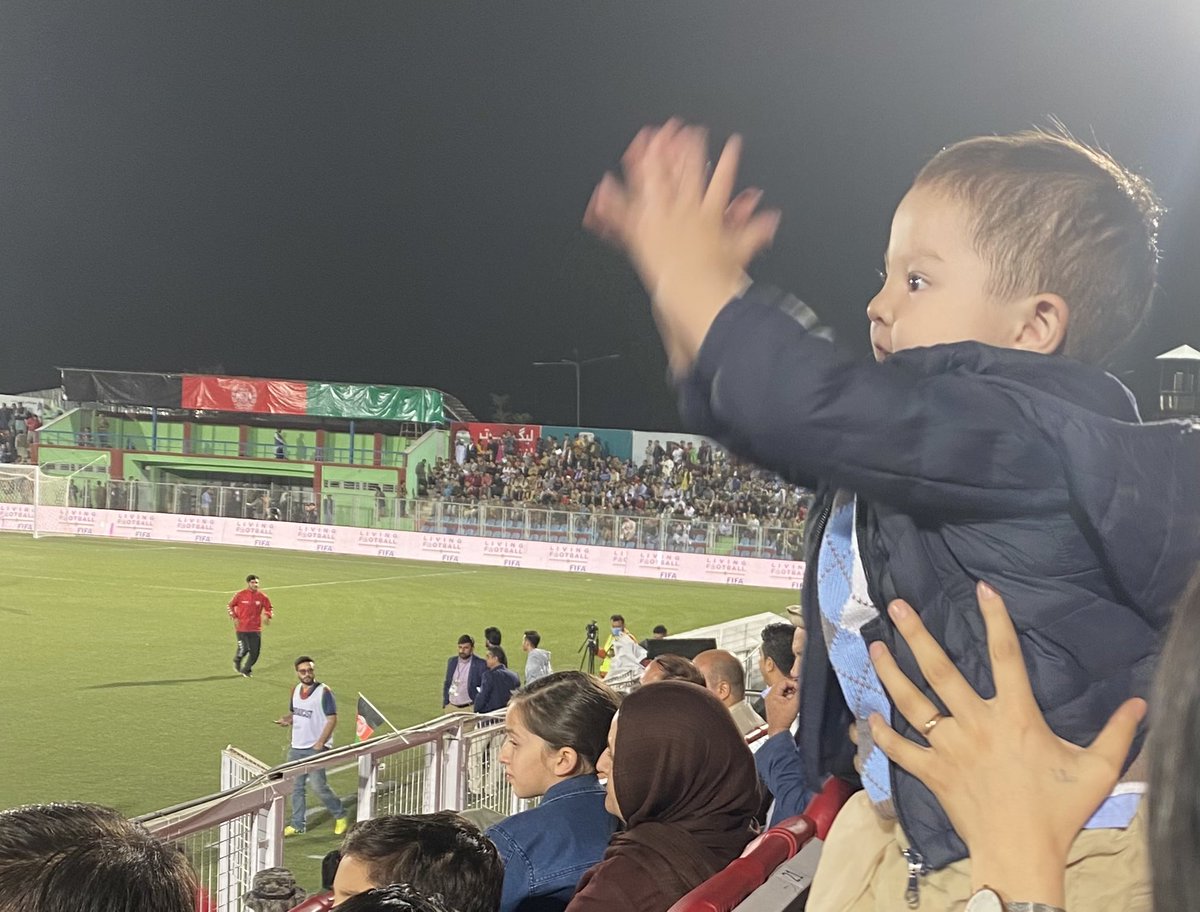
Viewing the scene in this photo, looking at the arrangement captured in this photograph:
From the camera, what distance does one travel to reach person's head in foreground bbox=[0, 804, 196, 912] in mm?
1403

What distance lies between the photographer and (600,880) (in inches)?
96.3

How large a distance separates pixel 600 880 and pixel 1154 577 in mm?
1546

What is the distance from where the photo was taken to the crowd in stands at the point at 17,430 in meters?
50.8

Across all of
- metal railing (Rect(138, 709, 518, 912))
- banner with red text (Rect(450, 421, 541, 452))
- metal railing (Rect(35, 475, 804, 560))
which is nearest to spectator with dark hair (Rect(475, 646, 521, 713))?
metal railing (Rect(138, 709, 518, 912))

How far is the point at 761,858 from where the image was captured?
2.09 metres

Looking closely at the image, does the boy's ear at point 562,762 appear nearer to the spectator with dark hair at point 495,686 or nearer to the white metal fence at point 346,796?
the white metal fence at point 346,796

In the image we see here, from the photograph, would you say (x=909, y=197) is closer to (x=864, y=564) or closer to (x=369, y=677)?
(x=864, y=564)

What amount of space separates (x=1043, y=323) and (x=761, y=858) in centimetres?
113

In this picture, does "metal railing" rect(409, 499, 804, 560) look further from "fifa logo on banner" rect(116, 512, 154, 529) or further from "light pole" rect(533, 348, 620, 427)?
"light pole" rect(533, 348, 620, 427)

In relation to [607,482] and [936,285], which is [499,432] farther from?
[936,285]

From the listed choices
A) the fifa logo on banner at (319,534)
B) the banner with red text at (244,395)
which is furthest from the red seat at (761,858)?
the banner with red text at (244,395)

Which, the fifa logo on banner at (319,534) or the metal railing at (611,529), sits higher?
the metal railing at (611,529)

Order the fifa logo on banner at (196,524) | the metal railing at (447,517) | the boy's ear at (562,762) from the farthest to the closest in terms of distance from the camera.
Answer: the fifa logo on banner at (196,524)
the metal railing at (447,517)
the boy's ear at (562,762)

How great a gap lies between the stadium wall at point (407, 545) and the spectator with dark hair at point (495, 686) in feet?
59.6
